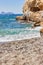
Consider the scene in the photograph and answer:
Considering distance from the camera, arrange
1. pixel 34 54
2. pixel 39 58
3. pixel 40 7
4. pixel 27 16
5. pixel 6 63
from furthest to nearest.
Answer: pixel 27 16, pixel 40 7, pixel 34 54, pixel 39 58, pixel 6 63

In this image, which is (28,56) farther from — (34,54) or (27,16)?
(27,16)

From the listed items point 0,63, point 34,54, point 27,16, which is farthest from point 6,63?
point 27,16

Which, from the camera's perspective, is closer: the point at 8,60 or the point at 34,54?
the point at 8,60

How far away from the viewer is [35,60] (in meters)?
7.25

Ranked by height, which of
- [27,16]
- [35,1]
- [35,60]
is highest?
[35,60]

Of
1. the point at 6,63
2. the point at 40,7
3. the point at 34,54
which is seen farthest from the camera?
the point at 40,7

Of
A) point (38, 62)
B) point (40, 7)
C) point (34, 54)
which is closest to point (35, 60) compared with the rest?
point (38, 62)

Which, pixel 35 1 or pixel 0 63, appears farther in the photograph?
pixel 35 1

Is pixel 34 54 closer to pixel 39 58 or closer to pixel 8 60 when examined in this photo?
pixel 39 58

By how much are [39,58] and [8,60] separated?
120 cm

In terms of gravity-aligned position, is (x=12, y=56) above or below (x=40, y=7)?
above

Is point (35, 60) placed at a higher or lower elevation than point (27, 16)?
higher

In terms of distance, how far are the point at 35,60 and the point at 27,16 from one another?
31.6 meters

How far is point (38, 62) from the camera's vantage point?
23.0 feet
